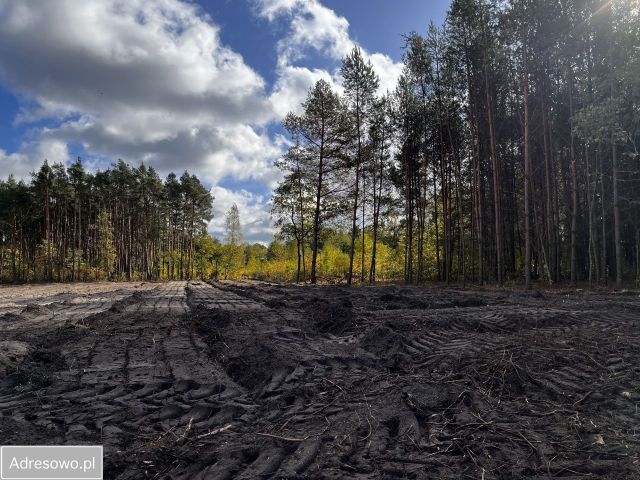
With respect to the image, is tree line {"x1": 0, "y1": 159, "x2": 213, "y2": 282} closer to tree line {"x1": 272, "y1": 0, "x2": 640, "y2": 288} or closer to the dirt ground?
tree line {"x1": 272, "y1": 0, "x2": 640, "y2": 288}

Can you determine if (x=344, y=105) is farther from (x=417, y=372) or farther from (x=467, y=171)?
(x=417, y=372)

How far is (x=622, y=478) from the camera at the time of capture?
2479 millimetres

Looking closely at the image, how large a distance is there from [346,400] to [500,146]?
2502cm

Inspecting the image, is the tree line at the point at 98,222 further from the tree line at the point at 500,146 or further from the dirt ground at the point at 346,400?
the dirt ground at the point at 346,400

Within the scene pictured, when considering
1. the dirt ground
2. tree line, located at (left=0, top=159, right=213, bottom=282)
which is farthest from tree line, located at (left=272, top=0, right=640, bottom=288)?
tree line, located at (left=0, top=159, right=213, bottom=282)

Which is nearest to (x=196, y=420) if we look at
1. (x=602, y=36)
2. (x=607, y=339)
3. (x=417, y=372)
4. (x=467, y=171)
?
(x=417, y=372)

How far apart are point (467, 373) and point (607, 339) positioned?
2.84 metres

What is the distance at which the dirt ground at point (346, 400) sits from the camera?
282 cm

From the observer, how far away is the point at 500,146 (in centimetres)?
2505

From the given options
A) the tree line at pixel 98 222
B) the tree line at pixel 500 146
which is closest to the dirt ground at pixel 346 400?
the tree line at pixel 500 146

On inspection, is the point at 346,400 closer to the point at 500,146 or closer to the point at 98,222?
the point at 500,146

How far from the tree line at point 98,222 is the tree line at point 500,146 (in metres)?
26.1

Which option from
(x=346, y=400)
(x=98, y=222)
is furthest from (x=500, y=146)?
(x=98, y=222)

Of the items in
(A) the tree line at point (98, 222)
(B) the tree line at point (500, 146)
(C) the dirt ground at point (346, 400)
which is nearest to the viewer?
(C) the dirt ground at point (346, 400)
